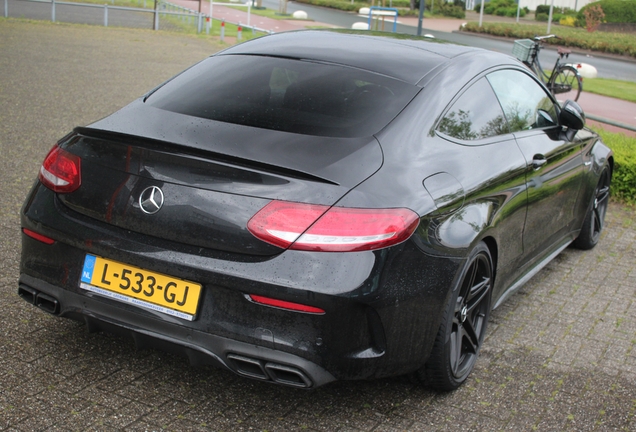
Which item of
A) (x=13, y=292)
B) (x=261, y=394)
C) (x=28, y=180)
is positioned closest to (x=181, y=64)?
(x=28, y=180)

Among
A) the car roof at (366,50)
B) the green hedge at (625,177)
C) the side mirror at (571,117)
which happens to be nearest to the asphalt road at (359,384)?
the side mirror at (571,117)

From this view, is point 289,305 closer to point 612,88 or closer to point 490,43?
point 612,88

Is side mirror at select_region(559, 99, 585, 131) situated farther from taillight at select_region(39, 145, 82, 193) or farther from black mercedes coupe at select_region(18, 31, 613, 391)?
taillight at select_region(39, 145, 82, 193)

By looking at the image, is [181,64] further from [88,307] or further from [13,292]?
[88,307]

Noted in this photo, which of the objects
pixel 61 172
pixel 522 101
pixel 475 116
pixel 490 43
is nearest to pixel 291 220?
pixel 61 172

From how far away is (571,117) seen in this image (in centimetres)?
493

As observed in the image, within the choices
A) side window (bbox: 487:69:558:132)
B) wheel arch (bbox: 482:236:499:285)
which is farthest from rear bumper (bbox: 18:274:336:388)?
side window (bbox: 487:69:558:132)

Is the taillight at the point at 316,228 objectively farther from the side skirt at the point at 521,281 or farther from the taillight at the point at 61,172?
the side skirt at the point at 521,281

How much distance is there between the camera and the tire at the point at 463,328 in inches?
135

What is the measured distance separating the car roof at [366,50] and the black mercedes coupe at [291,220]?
0.07 ft

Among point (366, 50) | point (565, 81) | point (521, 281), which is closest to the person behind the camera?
point (366, 50)

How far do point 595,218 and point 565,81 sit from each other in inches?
338

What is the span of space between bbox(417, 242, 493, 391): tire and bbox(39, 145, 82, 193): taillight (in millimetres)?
1655

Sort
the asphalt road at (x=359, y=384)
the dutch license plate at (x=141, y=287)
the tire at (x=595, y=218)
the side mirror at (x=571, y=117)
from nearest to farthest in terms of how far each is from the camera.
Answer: the dutch license plate at (x=141, y=287) < the asphalt road at (x=359, y=384) < the side mirror at (x=571, y=117) < the tire at (x=595, y=218)
